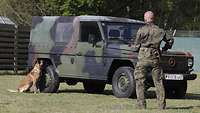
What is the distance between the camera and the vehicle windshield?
14883mm

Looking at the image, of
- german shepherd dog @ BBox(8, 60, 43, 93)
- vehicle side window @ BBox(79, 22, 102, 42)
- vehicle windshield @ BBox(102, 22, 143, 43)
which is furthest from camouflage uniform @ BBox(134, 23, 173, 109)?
german shepherd dog @ BBox(8, 60, 43, 93)

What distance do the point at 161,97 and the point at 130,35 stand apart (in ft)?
12.9

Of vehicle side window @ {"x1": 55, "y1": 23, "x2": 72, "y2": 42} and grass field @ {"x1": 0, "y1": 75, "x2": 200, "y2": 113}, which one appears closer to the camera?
grass field @ {"x1": 0, "y1": 75, "x2": 200, "y2": 113}

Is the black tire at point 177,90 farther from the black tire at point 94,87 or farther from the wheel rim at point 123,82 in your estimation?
the black tire at point 94,87

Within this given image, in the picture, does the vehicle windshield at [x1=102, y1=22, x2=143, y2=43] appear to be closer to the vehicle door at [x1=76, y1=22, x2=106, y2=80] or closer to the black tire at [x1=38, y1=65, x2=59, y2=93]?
the vehicle door at [x1=76, y1=22, x2=106, y2=80]

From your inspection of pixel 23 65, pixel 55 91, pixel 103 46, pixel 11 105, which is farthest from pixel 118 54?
pixel 23 65

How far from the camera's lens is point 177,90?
15.1 meters

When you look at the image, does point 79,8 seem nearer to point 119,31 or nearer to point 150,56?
point 119,31

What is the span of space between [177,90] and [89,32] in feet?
8.71

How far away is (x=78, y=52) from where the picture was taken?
15078 millimetres

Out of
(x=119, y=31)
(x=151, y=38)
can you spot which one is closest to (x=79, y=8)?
(x=119, y=31)

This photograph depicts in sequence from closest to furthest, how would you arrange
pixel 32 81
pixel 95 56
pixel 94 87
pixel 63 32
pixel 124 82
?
pixel 124 82, pixel 95 56, pixel 32 81, pixel 63 32, pixel 94 87

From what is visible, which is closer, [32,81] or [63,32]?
[32,81]

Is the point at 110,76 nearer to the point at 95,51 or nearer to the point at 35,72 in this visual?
the point at 95,51
